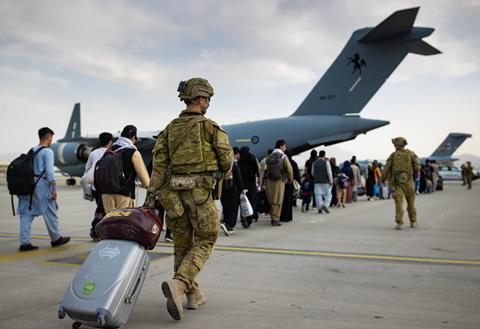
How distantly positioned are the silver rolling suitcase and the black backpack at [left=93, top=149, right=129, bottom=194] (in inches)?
83.3

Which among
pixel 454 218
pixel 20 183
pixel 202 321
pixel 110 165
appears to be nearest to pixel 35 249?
pixel 20 183

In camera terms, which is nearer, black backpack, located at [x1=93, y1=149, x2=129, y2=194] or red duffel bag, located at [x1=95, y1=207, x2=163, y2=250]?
red duffel bag, located at [x1=95, y1=207, x2=163, y2=250]

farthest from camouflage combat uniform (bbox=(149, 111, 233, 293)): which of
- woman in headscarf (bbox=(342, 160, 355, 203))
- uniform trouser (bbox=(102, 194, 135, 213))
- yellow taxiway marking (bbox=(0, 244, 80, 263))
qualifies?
woman in headscarf (bbox=(342, 160, 355, 203))

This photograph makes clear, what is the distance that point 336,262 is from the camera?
193 inches

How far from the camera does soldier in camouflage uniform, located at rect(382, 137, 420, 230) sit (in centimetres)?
777

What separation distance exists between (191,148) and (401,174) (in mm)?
5848

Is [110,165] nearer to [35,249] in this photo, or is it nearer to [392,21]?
[35,249]

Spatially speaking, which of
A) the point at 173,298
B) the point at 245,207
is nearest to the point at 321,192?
the point at 245,207

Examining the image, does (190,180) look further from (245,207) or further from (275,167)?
(275,167)

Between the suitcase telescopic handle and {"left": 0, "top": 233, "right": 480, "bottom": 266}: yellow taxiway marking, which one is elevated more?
the suitcase telescopic handle

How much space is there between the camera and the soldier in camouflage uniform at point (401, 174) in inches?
306

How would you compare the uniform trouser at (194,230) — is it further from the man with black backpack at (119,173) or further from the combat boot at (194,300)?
the man with black backpack at (119,173)

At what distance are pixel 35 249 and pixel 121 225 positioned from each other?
12.6ft

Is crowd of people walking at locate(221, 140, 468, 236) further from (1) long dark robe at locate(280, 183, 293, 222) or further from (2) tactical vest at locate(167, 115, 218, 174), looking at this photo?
(2) tactical vest at locate(167, 115, 218, 174)
